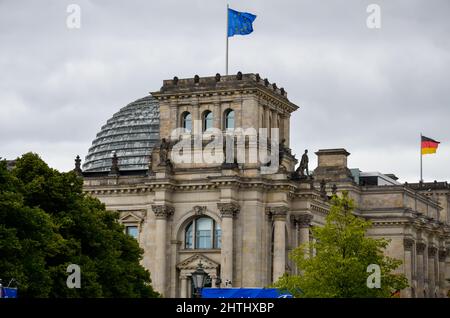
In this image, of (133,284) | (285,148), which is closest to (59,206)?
(133,284)

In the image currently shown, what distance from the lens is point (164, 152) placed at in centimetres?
10044

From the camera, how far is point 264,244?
97938 mm

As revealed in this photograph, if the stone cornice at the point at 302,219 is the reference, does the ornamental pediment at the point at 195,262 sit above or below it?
below

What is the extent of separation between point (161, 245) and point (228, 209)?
24.5 feet

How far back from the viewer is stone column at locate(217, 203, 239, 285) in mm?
95812

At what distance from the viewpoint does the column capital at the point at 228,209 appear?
316 feet

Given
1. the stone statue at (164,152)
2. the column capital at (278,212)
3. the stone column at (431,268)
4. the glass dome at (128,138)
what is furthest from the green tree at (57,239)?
the glass dome at (128,138)

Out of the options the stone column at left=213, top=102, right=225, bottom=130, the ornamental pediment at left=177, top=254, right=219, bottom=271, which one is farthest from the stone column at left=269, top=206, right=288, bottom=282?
the stone column at left=213, top=102, right=225, bottom=130

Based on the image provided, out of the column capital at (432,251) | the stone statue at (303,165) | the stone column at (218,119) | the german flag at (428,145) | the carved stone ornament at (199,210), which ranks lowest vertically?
the carved stone ornament at (199,210)

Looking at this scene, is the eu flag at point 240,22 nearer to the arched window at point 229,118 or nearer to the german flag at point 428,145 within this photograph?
the arched window at point 229,118

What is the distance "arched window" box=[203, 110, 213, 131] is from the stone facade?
0.55 m

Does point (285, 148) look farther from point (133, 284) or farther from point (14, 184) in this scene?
point (14, 184)

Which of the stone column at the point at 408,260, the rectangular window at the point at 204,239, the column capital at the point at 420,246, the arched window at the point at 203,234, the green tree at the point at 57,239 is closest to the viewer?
the green tree at the point at 57,239
